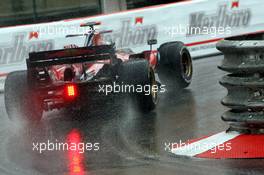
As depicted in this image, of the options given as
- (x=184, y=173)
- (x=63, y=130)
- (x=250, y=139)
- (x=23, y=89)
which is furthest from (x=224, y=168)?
(x=23, y=89)

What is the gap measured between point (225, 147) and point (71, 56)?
3590 millimetres

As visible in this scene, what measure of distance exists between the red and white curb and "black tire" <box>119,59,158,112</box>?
95.2 inches

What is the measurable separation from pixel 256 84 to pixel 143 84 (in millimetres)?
2945

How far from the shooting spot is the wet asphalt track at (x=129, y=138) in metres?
7.25

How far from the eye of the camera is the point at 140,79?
10.5m

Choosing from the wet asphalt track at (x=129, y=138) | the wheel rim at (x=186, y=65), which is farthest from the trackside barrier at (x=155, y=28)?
the wheel rim at (x=186, y=65)

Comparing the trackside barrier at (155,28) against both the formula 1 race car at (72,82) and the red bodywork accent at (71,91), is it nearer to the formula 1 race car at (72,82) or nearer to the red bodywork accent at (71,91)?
the formula 1 race car at (72,82)

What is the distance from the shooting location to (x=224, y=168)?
700 cm

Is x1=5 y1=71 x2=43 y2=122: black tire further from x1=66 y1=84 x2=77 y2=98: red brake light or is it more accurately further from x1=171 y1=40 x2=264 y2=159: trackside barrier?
x1=171 y1=40 x2=264 y2=159: trackside barrier

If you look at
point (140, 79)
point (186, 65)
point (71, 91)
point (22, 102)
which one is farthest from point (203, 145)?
point (186, 65)

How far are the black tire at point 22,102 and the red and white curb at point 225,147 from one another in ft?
9.95

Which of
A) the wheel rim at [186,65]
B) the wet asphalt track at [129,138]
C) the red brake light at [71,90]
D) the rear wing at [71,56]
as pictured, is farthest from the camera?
the wheel rim at [186,65]

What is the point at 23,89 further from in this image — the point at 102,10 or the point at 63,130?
the point at 102,10

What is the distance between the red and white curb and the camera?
7.43 metres
